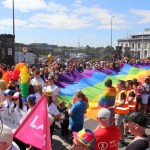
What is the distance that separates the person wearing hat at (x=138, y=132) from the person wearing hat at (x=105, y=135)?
0.59 meters

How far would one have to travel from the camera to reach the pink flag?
392 cm

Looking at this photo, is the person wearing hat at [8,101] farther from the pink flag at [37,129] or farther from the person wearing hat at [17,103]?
the pink flag at [37,129]

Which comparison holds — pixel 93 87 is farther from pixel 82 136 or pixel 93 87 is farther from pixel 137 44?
pixel 137 44

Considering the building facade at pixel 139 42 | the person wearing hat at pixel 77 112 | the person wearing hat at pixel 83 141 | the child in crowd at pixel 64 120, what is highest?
the building facade at pixel 139 42

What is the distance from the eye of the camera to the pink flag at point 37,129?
12.9 feet

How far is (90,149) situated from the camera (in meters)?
3.82

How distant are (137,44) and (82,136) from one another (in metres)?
130

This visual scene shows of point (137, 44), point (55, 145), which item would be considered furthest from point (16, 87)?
point (137, 44)

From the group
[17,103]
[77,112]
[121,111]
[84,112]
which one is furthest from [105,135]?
[121,111]

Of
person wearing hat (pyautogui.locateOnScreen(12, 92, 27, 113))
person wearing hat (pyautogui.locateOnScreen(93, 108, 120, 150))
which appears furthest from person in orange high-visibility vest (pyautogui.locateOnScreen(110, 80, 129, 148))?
person wearing hat (pyautogui.locateOnScreen(93, 108, 120, 150))

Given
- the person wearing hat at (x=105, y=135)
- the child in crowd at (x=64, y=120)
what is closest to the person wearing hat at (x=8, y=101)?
the person wearing hat at (x=105, y=135)

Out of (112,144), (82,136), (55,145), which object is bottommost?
(55,145)

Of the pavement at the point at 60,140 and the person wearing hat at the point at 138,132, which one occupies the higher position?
the person wearing hat at the point at 138,132

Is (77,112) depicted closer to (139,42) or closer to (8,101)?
(8,101)
